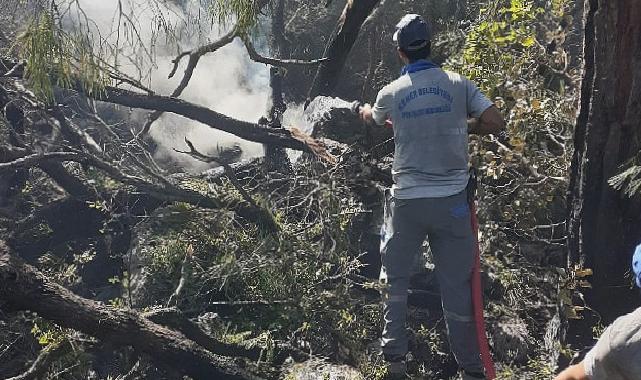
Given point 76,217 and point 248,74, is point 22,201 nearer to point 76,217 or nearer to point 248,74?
point 76,217

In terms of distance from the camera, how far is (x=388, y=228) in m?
2.98

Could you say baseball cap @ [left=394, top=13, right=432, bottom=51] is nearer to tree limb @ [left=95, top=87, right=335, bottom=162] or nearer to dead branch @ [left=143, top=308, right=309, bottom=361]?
dead branch @ [left=143, top=308, right=309, bottom=361]

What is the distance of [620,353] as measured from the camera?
5.00 feet

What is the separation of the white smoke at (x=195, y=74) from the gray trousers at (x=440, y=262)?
7.65ft

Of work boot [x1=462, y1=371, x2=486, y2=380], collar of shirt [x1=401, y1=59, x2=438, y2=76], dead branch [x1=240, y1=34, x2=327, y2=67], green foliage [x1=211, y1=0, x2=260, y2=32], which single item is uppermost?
dead branch [x1=240, y1=34, x2=327, y2=67]

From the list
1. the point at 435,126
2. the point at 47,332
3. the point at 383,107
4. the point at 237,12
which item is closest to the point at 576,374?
the point at 435,126

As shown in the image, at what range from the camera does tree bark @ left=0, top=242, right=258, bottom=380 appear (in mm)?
3100

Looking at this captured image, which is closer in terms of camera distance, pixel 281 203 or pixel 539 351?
pixel 539 351

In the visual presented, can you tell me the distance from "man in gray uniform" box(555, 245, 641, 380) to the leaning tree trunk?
0.97 m

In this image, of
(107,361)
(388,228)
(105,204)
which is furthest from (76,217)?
(388,228)

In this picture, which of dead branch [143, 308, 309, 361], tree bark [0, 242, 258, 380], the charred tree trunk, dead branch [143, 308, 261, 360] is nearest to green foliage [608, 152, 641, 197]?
dead branch [143, 308, 309, 361]

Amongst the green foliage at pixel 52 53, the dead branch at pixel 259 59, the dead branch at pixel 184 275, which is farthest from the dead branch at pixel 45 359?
the dead branch at pixel 259 59

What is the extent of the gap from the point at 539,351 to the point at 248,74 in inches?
288

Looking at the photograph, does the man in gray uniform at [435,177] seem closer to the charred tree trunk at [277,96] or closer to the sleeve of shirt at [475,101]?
the sleeve of shirt at [475,101]
